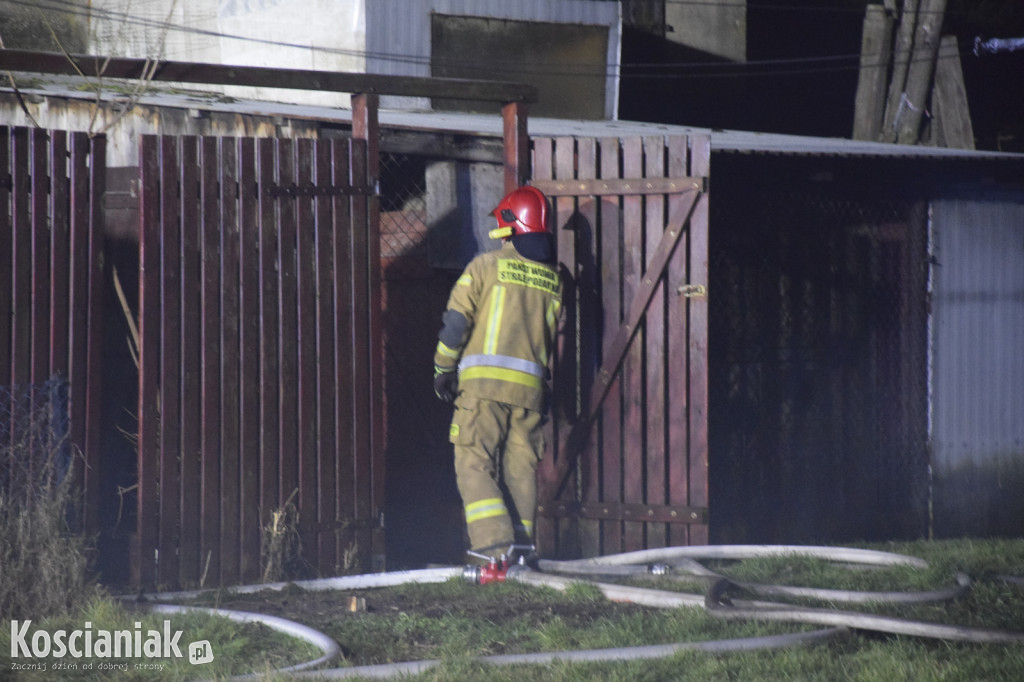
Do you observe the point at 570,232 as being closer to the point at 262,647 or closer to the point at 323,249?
the point at 323,249

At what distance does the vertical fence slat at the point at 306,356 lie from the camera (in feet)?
18.6

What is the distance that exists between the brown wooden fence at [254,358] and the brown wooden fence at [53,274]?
28cm

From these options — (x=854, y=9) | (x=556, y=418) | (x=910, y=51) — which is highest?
(x=854, y=9)

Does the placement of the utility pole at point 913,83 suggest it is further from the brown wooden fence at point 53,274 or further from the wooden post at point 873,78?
the brown wooden fence at point 53,274

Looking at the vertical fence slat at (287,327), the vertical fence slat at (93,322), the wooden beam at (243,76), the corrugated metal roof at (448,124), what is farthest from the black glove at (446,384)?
the corrugated metal roof at (448,124)

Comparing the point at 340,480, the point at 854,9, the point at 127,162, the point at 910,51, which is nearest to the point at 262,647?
the point at 340,480

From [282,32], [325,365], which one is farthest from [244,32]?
[325,365]

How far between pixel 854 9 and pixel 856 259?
9578 mm

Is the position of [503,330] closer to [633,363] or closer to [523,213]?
[523,213]

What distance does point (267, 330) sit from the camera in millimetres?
5605

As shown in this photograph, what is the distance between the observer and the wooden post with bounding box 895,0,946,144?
11.6 meters

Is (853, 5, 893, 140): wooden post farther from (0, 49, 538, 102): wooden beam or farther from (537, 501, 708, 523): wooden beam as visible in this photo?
(537, 501, 708, 523): wooden beam

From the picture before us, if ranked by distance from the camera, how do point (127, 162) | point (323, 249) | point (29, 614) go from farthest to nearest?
1. point (127, 162)
2. point (323, 249)
3. point (29, 614)

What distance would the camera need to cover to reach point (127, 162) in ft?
24.5
